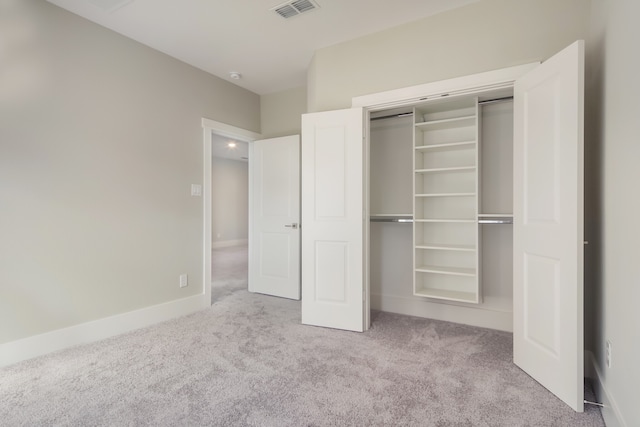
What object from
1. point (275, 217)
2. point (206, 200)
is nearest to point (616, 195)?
point (275, 217)

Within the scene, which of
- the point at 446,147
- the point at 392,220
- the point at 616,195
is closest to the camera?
the point at 616,195

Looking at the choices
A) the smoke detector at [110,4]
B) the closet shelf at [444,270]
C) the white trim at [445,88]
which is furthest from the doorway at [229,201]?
the white trim at [445,88]

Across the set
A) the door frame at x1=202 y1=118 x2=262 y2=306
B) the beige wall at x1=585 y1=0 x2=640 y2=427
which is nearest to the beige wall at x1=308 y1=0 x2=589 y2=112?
the beige wall at x1=585 y1=0 x2=640 y2=427

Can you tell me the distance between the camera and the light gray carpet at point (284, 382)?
1.68m

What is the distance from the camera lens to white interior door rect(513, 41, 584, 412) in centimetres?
174

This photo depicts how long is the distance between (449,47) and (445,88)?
1.13ft

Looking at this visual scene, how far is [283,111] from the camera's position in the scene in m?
4.30

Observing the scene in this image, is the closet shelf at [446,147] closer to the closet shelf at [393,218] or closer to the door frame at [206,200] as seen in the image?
the closet shelf at [393,218]

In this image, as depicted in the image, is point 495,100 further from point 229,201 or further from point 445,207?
point 229,201

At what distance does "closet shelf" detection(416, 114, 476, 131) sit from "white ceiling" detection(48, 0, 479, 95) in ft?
2.91

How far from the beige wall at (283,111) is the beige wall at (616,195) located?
2955 mm

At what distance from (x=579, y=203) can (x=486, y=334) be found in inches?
61.9

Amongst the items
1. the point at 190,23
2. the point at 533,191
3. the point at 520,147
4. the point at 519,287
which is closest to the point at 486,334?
the point at 519,287

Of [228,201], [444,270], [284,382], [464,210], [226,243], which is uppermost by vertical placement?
[228,201]
